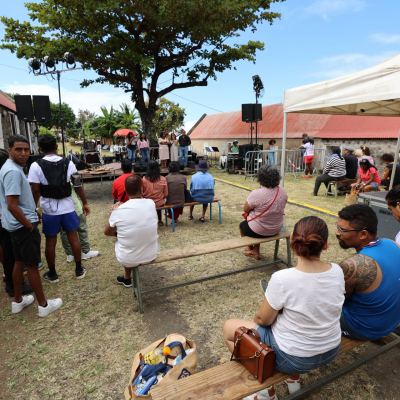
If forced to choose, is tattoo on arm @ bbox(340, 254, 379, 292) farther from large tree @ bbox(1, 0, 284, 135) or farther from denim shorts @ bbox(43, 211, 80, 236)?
large tree @ bbox(1, 0, 284, 135)

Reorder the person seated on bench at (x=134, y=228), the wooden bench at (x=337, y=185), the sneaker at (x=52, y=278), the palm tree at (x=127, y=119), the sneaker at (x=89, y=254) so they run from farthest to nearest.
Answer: the palm tree at (x=127, y=119), the wooden bench at (x=337, y=185), the sneaker at (x=89, y=254), the sneaker at (x=52, y=278), the person seated on bench at (x=134, y=228)

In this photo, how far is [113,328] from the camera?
280cm

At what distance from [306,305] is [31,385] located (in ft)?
7.14

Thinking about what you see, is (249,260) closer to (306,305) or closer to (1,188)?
(306,305)

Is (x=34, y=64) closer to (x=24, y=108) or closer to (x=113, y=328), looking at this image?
(x=24, y=108)

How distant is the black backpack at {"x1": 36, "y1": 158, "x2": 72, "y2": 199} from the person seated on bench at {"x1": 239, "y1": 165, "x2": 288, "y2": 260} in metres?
2.28

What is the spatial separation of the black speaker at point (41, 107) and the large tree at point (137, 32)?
259 centimetres

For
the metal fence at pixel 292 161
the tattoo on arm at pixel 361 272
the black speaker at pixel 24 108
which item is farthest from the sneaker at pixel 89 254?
the black speaker at pixel 24 108

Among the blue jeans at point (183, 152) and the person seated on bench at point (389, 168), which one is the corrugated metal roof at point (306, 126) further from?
the person seated on bench at point (389, 168)

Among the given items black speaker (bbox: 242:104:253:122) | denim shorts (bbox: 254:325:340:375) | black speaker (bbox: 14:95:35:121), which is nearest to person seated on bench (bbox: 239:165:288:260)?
denim shorts (bbox: 254:325:340:375)

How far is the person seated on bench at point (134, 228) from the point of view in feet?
9.21

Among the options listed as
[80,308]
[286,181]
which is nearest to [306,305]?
[80,308]

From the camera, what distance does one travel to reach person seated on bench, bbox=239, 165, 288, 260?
354cm

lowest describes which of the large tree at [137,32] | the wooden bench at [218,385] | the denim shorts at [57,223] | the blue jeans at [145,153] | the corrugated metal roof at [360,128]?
the wooden bench at [218,385]
